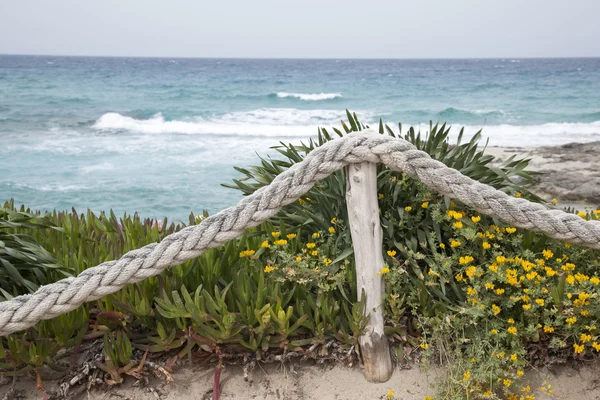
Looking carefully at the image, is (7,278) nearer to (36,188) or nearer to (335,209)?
(335,209)

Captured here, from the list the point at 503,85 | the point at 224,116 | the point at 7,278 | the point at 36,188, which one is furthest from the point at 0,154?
the point at 503,85

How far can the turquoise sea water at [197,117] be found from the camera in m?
13.0

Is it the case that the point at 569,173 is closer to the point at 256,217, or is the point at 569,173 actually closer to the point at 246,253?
the point at 246,253

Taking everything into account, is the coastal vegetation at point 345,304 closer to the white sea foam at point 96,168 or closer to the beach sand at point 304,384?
the beach sand at point 304,384

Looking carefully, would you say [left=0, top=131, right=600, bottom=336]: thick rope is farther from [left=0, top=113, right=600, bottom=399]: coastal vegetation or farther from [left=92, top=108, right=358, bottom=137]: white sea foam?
[left=92, top=108, right=358, bottom=137]: white sea foam

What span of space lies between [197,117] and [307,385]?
75.0 feet

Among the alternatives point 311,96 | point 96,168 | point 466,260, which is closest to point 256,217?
point 466,260

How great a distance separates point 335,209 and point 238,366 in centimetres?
111

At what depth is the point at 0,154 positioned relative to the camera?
16.8 m

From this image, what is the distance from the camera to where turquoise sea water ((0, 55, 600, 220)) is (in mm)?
13031

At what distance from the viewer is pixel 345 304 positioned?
3.34 m

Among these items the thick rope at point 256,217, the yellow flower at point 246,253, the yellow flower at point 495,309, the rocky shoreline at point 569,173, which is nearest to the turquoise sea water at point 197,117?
the rocky shoreline at point 569,173

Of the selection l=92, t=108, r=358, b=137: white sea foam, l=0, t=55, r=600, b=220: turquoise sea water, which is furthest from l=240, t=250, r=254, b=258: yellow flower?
l=92, t=108, r=358, b=137: white sea foam

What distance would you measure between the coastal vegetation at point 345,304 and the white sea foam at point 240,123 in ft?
60.6
